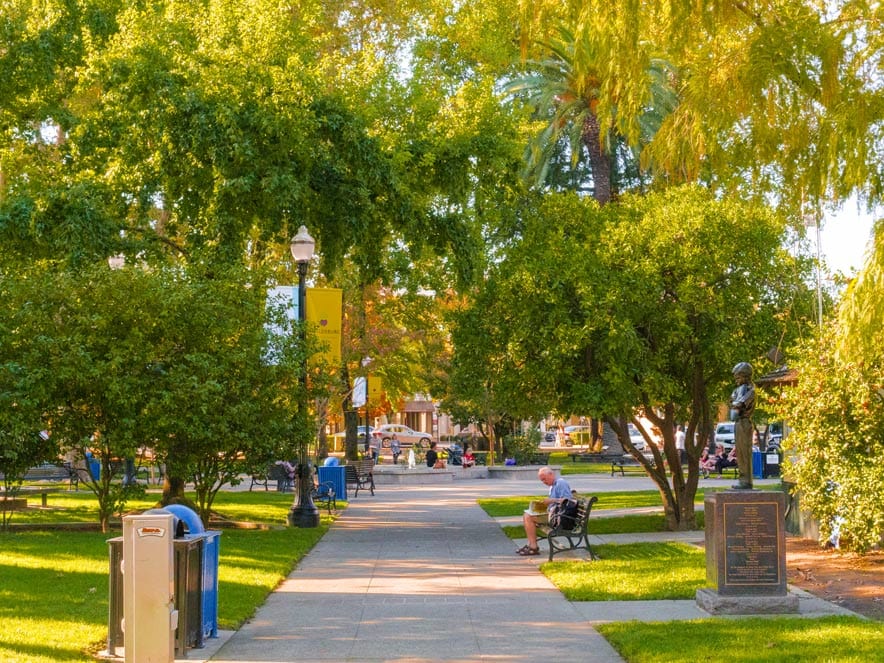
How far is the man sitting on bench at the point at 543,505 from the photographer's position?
17.4 metres

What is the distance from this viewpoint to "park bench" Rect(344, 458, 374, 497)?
1272 inches

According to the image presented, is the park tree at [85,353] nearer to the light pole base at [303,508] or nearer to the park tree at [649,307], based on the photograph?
the light pole base at [303,508]

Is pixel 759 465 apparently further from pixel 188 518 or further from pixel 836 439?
pixel 188 518

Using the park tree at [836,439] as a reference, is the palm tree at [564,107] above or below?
above

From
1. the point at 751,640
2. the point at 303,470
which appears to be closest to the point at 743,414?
the point at 751,640

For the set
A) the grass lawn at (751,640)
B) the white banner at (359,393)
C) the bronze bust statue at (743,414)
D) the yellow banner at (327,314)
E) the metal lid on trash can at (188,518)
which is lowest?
the grass lawn at (751,640)

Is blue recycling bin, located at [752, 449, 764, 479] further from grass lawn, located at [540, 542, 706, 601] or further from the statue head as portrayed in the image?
the statue head

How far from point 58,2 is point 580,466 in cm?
3202

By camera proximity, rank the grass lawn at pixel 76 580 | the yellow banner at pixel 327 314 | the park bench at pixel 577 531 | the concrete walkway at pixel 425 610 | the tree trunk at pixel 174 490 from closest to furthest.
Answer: the concrete walkway at pixel 425 610, the grass lawn at pixel 76 580, the park bench at pixel 577 531, the tree trunk at pixel 174 490, the yellow banner at pixel 327 314

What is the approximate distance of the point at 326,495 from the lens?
27.3 m

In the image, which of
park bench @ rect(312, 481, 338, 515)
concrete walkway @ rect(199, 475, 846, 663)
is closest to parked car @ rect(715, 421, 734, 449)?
park bench @ rect(312, 481, 338, 515)

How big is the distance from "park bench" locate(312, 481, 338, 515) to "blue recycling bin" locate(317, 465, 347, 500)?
0.53 ft

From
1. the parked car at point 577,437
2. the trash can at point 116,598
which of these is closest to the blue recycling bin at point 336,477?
the trash can at point 116,598

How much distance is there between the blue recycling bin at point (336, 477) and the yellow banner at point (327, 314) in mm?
5984
